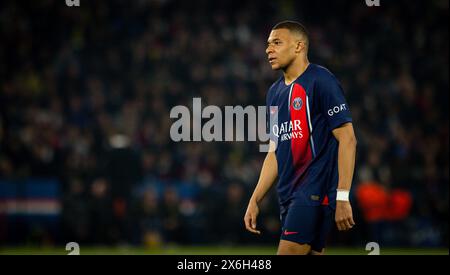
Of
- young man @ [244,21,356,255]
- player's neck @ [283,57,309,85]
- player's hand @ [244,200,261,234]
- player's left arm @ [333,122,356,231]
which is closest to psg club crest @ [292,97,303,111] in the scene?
young man @ [244,21,356,255]

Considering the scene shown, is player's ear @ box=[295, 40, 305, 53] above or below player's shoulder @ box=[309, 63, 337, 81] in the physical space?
above

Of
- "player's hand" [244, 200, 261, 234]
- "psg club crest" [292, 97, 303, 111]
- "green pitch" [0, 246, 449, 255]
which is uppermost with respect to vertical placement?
"psg club crest" [292, 97, 303, 111]

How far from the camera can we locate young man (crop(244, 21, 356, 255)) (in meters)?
5.72

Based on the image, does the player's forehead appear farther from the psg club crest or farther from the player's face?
the psg club crest

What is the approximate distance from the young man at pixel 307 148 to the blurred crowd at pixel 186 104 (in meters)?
8.21

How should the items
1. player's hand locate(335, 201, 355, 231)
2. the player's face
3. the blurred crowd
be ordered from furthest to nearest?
the blurred crowd
the player's face
player's hand locate(335, 201, 355, 231)

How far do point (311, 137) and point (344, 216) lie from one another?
688mm

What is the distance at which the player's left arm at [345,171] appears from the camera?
18.0 ft

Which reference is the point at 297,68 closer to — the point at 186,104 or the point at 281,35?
the point at 281,35

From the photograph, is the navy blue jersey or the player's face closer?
the navy blue jersey

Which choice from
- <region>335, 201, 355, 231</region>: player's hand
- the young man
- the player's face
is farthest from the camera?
the player's face

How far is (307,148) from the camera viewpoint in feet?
19.3

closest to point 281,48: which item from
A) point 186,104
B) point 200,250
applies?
point 200,250
